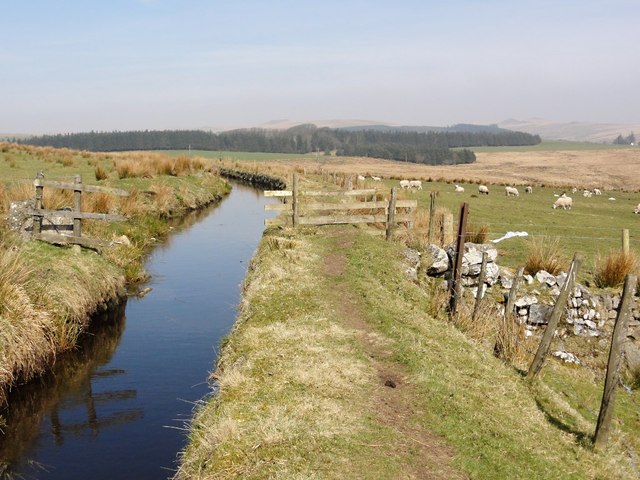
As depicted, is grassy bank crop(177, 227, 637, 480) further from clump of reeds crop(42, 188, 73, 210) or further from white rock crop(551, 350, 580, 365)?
clump of reeds crop(42, 188, 73, 210)

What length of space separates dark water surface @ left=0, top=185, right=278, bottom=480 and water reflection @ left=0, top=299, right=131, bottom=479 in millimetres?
16

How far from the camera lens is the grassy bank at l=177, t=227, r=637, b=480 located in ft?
20.6

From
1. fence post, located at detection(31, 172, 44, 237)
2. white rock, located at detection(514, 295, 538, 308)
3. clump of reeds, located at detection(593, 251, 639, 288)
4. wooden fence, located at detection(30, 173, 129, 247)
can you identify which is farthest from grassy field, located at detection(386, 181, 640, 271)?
fence post, located at detection(31, 172, 44, 237)

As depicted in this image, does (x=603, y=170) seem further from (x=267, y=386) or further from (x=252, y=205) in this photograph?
(x=267, y=386)

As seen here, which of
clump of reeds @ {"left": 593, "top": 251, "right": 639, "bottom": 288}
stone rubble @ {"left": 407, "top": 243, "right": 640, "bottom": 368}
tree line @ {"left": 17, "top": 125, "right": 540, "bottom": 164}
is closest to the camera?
stone rubble @ {"left": 407, "top": 243, "right": 640, "bottom": 368}

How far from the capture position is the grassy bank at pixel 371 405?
6293 mm

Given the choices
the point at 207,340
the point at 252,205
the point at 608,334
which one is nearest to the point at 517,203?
the point at 252,205

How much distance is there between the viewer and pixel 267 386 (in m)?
7.85

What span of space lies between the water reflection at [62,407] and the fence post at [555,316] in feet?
22.3

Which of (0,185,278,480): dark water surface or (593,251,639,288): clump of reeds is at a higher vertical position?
(593,251,639,288): clump of reeds

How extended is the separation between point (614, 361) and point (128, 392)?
819cm

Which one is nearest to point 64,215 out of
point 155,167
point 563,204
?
point 155,167

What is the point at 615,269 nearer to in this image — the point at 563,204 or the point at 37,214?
the point at 37,214

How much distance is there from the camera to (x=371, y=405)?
7.43 metres
